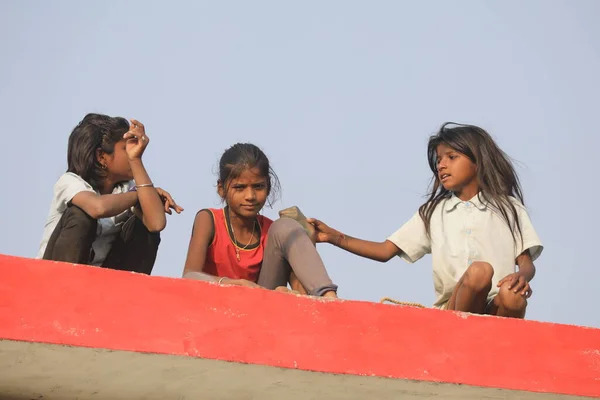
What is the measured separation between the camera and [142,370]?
297cm

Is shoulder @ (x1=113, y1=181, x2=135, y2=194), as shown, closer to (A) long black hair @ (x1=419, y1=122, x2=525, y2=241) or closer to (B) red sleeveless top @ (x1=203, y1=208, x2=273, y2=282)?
(B) red sleeveless top @ (x1=203, y1=208, x2=273, y2=282)

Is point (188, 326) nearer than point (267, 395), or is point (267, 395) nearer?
point (188, 326)

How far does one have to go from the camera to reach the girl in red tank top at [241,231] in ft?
12.9

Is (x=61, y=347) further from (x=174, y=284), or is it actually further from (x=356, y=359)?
(x=356, y=359)

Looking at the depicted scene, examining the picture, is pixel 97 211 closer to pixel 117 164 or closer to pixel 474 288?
pixel 117 164

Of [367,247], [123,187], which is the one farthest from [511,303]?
[123,187]

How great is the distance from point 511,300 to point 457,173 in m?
0.97

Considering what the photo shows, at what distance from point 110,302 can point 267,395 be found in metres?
0.66

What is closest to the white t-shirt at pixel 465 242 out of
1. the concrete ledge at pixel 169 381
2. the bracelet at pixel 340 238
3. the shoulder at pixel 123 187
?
the bracelet at pixel 340 238

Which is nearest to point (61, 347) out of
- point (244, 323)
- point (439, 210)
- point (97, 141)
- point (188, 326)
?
point (188, 326)

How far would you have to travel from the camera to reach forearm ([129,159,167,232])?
377cm

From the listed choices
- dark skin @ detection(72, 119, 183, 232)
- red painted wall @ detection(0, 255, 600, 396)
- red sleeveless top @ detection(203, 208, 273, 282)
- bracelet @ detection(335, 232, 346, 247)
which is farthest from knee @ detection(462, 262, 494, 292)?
dark skin @ detection(72, 119, 183, 232)

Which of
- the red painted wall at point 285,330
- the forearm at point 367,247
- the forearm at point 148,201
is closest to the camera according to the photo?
the red painted wall at point 285,330

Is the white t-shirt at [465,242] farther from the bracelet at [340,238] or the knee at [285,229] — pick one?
the knee at [285,229]
